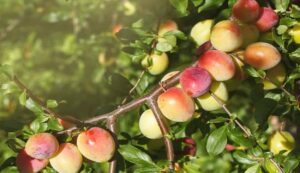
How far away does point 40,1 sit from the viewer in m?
2.81

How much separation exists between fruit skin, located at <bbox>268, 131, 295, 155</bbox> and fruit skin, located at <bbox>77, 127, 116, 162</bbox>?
0.46m

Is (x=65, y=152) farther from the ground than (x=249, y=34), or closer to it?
closer to it

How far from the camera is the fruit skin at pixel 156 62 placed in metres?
1.47

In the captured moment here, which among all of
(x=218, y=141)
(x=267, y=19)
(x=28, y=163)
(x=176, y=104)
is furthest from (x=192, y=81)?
(x=28, y=163)

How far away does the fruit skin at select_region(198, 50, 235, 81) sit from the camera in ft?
3.93

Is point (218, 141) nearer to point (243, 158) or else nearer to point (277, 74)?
point (243, 158)

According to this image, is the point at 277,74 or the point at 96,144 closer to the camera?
the point at 96,144

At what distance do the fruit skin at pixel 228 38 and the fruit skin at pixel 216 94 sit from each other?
0.26 ft

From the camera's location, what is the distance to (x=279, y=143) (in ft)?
4.84

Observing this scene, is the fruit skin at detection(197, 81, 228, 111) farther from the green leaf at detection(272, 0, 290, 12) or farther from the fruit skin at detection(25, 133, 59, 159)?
the fruit skin at detection(25, 133, 59, 159)

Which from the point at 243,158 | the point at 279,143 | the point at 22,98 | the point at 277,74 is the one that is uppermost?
the point at 22,98

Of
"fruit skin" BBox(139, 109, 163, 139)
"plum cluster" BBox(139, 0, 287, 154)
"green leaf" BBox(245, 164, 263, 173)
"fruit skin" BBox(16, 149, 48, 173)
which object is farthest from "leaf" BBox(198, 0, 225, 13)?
"fruit skin" BBox(16, 149, 48, 173)

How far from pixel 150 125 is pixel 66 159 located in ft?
0.66

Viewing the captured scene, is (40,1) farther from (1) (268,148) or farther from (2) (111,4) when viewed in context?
(1) (268,148)
